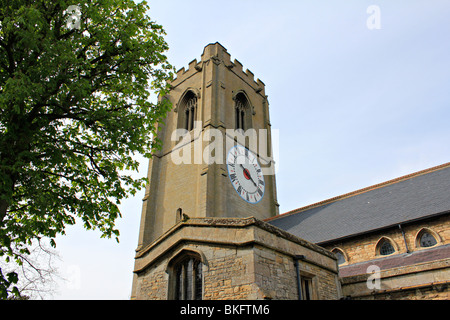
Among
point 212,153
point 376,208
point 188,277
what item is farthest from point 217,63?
point 188,277

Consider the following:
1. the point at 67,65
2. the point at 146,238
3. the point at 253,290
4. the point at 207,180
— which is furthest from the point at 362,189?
the point at 67,65

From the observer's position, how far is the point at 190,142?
2652cm

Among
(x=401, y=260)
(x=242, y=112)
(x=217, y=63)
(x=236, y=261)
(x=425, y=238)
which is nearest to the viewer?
(x=236, y=261)

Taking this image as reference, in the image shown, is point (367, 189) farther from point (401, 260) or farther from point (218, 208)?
point (218, 208)

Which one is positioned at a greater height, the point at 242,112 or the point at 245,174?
the point at 242,112

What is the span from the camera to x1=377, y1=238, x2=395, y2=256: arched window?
16.4 meters

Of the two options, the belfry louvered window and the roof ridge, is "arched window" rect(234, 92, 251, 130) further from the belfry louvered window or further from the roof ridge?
the roof ridge

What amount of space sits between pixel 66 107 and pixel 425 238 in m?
14.9

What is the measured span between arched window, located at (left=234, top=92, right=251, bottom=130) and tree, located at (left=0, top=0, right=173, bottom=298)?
17.7 metres

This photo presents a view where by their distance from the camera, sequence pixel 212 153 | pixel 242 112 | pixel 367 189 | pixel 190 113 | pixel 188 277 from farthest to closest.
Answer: pixel 242 112 → pixel 190 113 → pixel 212 153 → pixel 367 189 → pixel 188 277

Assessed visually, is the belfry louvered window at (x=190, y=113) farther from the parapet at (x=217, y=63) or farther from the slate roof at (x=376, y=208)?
the slate roof at (x=376, y=208)

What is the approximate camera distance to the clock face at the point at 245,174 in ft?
82.0

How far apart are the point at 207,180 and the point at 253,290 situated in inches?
595

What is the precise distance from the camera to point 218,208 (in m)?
22.6
